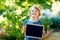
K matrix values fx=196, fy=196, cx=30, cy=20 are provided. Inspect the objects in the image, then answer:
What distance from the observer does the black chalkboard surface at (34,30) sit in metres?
1.51

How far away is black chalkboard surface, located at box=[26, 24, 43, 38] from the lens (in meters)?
1.51

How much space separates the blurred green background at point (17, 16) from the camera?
153 centimetres

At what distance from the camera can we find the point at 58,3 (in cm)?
153

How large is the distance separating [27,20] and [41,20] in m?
0.11

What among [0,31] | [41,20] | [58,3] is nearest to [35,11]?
[41,20]

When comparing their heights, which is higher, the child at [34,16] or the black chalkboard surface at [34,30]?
the child at [34,16]

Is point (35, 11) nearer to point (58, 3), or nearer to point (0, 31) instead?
point (58, 3)

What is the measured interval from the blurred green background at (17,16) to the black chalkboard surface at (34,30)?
0.20ft

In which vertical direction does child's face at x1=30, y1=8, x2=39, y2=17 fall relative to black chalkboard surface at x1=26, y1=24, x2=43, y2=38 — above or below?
above

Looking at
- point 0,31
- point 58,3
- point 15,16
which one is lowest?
point 0,31

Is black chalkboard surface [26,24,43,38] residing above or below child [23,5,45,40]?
below

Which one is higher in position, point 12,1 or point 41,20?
point 12,1

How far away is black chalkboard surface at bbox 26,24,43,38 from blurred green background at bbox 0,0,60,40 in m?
0.06

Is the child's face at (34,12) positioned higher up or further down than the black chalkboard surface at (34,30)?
higher up
